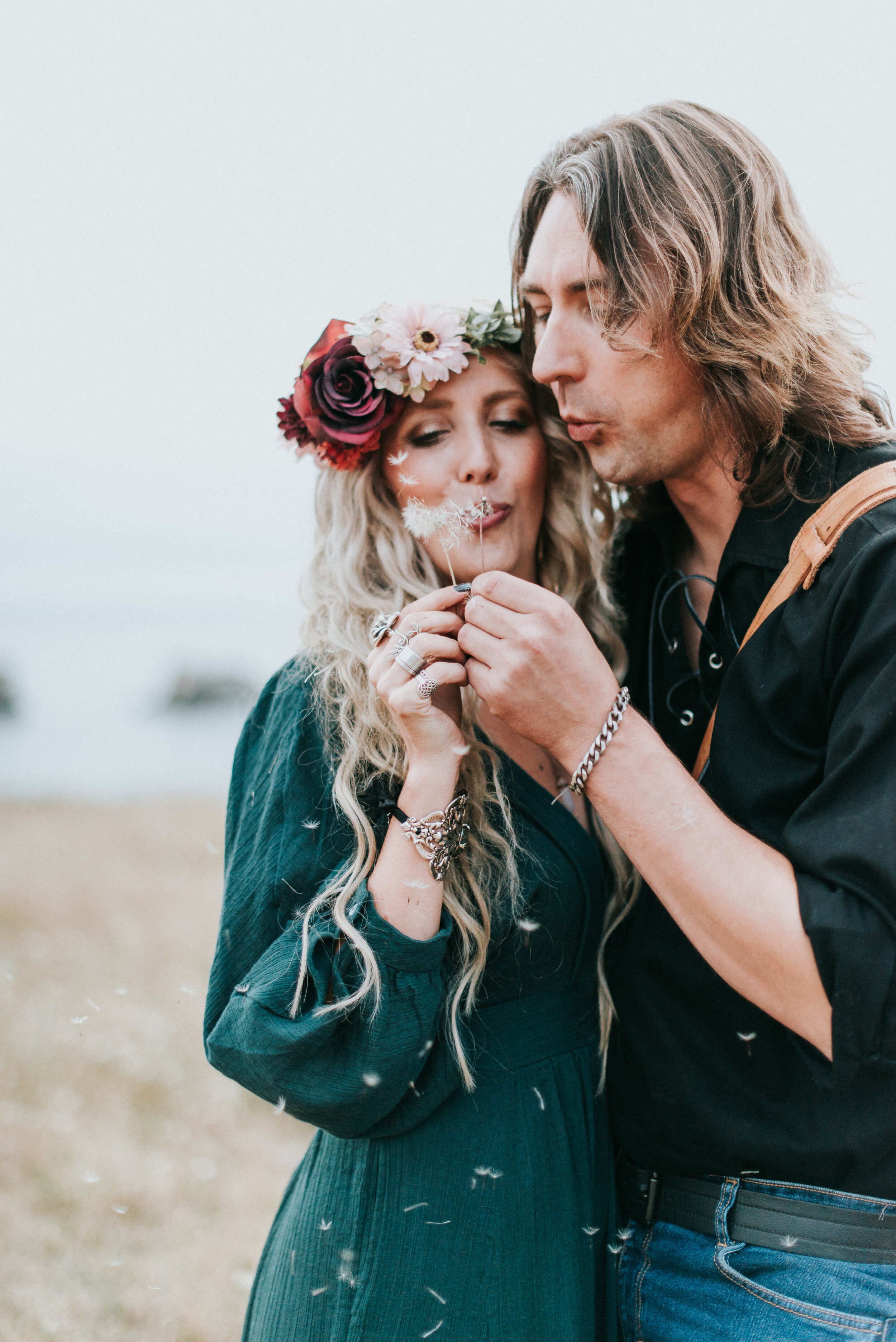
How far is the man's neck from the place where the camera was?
2.46 m

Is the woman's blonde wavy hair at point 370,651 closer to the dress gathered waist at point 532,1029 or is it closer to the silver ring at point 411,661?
the dress gathered waist at point 532,1029

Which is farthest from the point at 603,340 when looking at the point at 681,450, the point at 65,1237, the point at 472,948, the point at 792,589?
the point at 65,1237

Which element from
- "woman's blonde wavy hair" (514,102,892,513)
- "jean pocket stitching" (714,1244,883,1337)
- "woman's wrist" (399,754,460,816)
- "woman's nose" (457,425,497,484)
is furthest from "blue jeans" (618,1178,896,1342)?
"woman's nose" (457,425,497,484)

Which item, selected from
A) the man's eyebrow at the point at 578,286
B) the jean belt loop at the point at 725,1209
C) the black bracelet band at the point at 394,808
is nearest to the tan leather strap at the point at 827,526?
the man's eyebrow at the point at 578,286

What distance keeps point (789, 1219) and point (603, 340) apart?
1.96 meters

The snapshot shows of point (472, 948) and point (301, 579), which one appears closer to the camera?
point (472, 948)

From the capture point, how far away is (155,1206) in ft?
15.7

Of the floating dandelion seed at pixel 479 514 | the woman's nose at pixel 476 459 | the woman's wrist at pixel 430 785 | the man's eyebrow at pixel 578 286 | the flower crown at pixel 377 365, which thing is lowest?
the woman's wrist at pixel 430 785

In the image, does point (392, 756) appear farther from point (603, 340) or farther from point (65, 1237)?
point (65, 1237)

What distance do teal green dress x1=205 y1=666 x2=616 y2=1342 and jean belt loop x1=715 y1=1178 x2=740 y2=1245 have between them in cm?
28

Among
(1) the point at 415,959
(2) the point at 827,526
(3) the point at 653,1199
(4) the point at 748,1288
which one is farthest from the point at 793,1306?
(2) the point at 827,526

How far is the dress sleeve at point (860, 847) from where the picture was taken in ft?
5.63

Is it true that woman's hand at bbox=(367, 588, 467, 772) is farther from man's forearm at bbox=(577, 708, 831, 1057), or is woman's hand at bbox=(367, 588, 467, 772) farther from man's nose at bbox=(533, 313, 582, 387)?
man's nose at bbox=(533, 313, 582, 387)

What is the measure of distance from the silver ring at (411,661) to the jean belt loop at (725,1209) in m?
1.28
